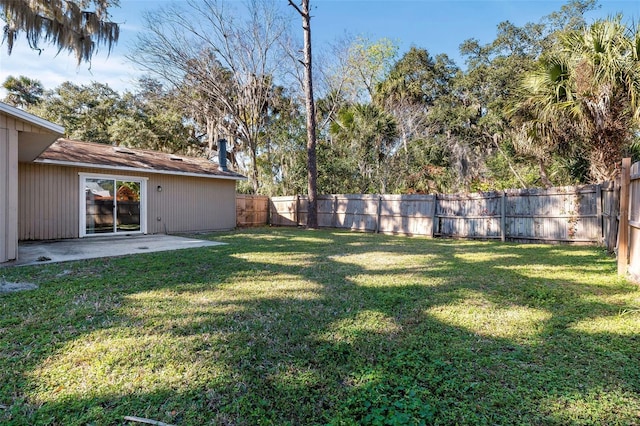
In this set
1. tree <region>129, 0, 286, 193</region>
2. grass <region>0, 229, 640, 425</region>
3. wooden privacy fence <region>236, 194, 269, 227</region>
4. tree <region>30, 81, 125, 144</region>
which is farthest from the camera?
tree <region>30, 81, 125, 144</region>

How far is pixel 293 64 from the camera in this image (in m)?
17.5

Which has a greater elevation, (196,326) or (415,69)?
(415,69)

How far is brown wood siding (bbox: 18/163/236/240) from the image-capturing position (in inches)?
322

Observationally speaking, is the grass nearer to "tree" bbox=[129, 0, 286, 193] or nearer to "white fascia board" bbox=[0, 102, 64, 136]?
"white fascia board" bbox=[0, 102, 64, 136]

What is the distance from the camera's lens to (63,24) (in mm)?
7270

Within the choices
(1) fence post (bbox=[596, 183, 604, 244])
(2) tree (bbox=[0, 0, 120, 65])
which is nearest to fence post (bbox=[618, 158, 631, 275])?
(1) fence post (bbox=[596, 183, 604, 244])

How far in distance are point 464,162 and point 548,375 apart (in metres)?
15.3

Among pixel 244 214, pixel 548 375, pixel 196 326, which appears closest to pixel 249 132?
pixel 244 214

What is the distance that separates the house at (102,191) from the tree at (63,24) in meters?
2.50

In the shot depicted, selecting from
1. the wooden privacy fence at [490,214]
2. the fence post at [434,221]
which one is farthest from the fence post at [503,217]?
the fence post at [434,221]

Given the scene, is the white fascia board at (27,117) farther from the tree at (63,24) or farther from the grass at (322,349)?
the tree at (63,24)

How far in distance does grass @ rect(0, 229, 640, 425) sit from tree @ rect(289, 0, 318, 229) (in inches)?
323

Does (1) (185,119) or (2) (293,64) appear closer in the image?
(2) (293,64)

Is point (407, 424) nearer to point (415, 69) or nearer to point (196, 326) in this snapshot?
point (196, 326)
